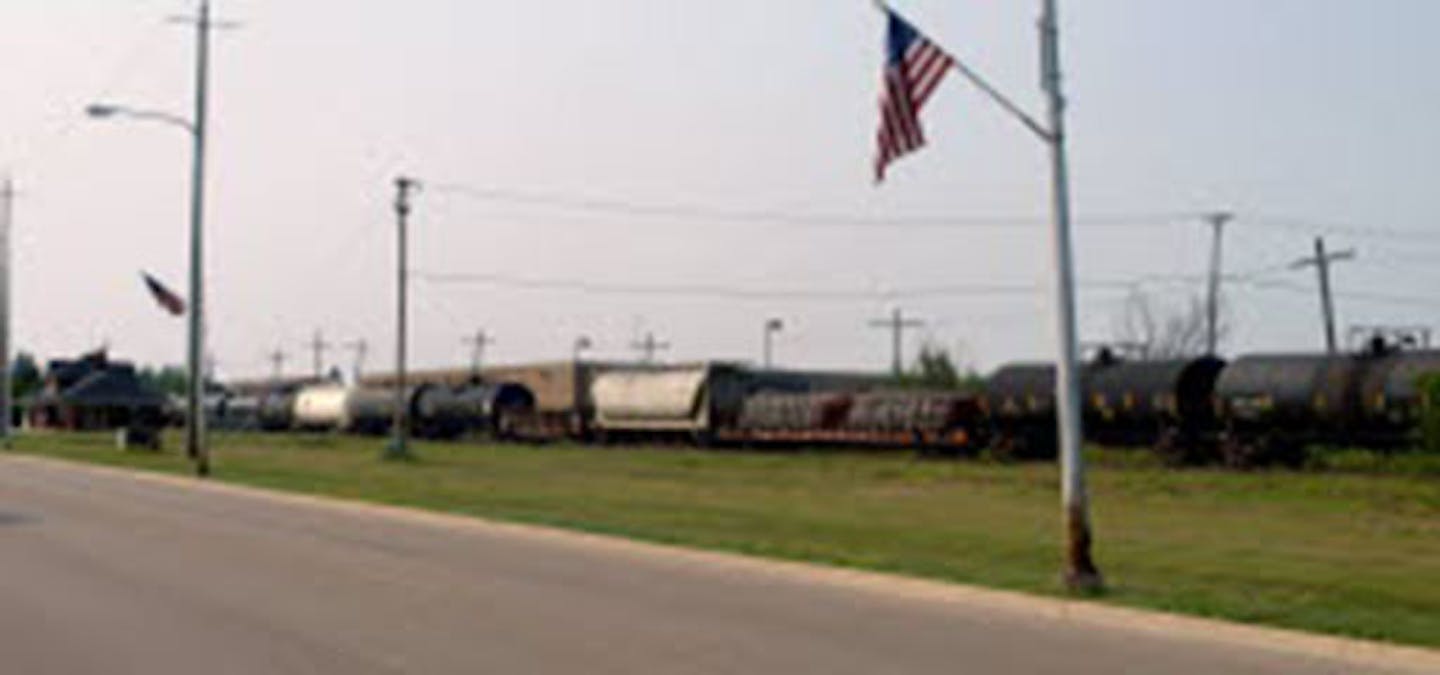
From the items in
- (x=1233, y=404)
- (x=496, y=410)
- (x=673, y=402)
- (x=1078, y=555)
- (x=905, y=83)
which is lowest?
(x=1078, y=555)

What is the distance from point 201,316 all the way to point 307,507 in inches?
708

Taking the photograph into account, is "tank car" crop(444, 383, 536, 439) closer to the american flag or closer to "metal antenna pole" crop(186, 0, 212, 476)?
"metal antenna pole" crop(186, 0, 212, 476)

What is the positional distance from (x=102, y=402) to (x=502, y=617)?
113 meters

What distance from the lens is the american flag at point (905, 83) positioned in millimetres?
15953

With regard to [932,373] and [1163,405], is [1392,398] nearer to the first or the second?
[1163,405]

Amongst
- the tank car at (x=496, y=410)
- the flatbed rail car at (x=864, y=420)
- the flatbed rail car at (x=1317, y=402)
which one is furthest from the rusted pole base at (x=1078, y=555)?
the tank car at (x=496, y=410)

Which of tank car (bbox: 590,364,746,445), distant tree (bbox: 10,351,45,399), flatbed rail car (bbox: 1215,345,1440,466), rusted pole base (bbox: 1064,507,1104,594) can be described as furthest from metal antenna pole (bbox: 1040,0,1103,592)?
distant tree (bbox: 10,351,45,399)

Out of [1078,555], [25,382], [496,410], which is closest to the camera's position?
[1078,555]

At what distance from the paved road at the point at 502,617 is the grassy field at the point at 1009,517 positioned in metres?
1.15

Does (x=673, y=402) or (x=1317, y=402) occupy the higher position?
(x=673, y=402)

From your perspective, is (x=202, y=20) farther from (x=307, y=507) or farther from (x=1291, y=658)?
(x=1291, y=658)

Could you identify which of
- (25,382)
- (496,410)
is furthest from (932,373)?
(25,382)

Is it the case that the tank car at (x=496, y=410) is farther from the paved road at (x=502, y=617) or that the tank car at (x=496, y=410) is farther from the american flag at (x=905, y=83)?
the american flag at (x=905, y=83)

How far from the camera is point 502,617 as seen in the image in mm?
13297
